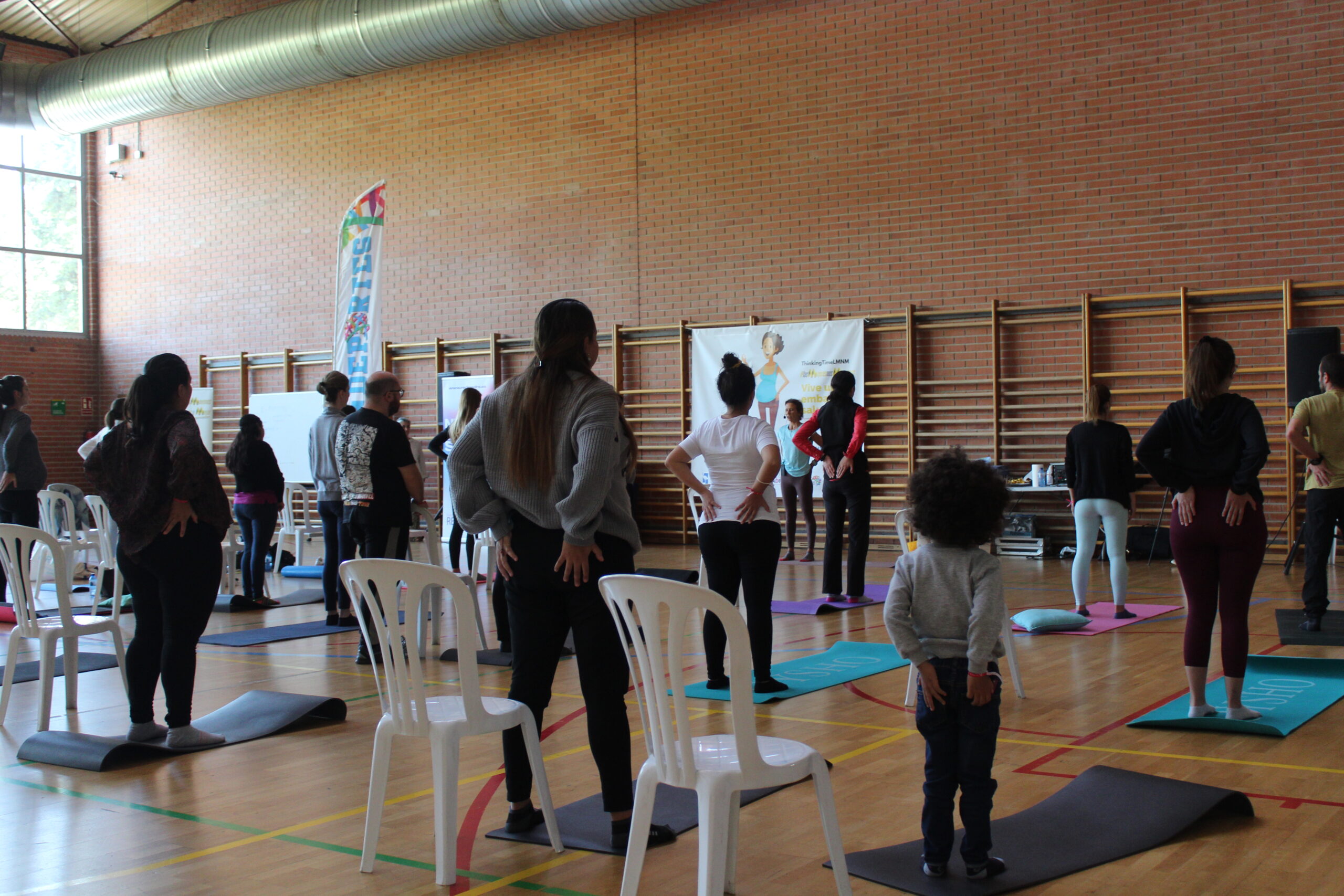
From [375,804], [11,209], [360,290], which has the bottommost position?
[375,804]

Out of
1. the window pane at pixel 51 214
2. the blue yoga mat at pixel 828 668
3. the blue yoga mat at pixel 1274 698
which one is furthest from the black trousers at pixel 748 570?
the window pane at pixel 51 214

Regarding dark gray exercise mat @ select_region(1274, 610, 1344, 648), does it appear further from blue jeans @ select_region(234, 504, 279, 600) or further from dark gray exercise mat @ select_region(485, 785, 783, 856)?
blue jeans @ select_region(234, 504, 279, 600)

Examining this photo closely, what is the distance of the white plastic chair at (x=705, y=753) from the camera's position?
232 centimetres

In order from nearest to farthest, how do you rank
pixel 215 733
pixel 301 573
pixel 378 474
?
1. pixel 215 733
2. pixel 378 474
3. pixel 301 573

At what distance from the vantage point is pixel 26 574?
4410mm

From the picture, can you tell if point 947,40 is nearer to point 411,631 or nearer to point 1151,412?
point 1151,412

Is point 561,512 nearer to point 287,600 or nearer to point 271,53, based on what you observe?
point 287,600

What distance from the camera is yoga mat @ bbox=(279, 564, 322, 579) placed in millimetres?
9677

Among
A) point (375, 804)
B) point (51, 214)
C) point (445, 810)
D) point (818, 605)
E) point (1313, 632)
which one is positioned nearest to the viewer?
point (445, 810)

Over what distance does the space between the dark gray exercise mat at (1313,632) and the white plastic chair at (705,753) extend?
13.2ft

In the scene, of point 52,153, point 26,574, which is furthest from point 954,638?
point 52,153

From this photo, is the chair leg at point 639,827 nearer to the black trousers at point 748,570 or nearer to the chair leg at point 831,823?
the chair leg at point 831,823

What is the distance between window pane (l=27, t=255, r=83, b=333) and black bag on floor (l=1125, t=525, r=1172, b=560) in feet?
44.2

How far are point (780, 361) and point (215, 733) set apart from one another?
7.49m
